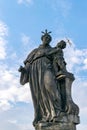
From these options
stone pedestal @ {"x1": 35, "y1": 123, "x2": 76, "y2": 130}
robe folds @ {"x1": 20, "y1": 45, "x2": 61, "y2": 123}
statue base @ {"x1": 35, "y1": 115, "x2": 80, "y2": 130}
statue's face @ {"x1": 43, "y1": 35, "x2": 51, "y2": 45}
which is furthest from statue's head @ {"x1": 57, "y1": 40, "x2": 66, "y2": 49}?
stone pedestal @ {"x1": 35, "y1": 123, "x2": 76, "y2": 130}

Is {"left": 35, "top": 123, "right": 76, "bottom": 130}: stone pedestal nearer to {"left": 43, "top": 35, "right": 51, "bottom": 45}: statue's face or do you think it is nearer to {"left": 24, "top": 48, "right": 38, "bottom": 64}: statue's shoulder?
{"left": 24, "top": 48, "right": 38, "bottom": 64}: statue's shoulder

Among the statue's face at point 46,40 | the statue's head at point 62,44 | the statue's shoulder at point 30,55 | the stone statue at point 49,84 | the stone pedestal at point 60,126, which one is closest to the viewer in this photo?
the stone pedestal at point 60,126

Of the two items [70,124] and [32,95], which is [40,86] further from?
[70,124]

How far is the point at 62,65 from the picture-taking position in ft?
59.3

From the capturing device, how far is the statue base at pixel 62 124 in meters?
17.1

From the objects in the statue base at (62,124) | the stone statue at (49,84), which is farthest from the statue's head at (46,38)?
the statue base at (62,124)

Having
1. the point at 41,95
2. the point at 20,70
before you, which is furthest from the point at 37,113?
the point at 20,70

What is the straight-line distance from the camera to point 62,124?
17.1 m

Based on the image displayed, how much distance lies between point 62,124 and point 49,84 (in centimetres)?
162

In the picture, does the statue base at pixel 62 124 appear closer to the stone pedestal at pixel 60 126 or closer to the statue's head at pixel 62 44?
the stone pedestal at pixel 60 126

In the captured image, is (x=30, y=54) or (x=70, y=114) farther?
(x=30, y=54)

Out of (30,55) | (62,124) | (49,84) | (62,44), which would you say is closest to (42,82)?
(49,84)

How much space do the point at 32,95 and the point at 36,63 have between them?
1295mm

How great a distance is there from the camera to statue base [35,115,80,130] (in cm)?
1711
